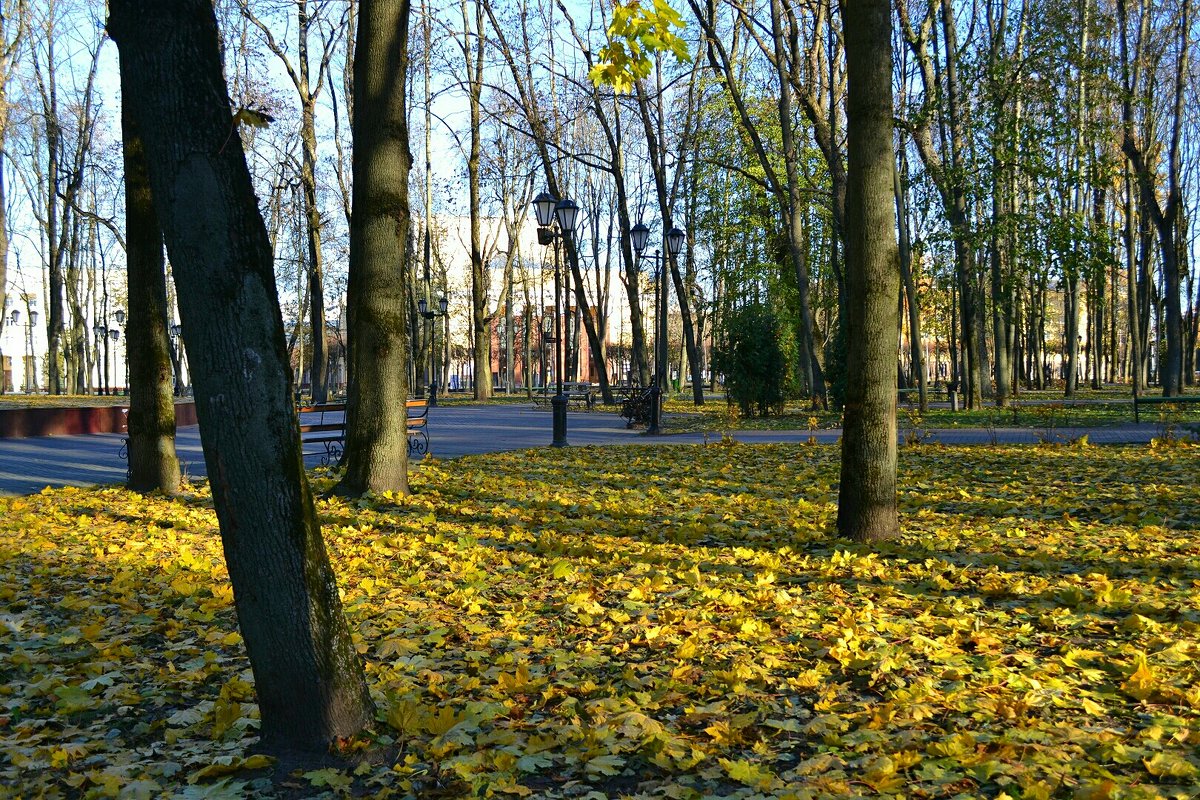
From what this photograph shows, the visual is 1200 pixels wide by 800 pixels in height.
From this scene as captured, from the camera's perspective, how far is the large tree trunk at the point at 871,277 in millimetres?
6367

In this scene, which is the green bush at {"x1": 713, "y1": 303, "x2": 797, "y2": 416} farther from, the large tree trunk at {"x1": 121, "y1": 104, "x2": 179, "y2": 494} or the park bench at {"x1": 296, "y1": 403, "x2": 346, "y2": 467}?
the large tree trunk at {"x1": 121, "y1": 104, "x2": 179, "y2": 494}

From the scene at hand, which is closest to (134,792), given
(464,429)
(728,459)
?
(728,459)

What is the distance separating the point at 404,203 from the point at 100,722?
637 cm

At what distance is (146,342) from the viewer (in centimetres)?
973

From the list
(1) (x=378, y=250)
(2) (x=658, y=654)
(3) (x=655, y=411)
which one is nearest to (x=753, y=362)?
(3) (x=655, y=411)

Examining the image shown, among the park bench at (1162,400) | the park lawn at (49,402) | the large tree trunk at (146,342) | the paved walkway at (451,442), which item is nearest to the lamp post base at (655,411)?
the paved walkway at (451,442)

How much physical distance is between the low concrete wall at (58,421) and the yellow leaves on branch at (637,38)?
49.9 feet

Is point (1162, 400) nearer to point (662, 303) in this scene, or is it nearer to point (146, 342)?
point (662, 303)

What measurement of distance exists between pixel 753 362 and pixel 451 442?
865cm

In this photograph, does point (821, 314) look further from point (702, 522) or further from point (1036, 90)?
point (702, 522)

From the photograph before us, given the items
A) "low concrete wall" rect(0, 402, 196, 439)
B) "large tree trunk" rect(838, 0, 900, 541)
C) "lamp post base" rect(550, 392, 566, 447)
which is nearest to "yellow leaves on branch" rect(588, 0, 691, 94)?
"large tree trunk" rect(838, 0, 900, 541)

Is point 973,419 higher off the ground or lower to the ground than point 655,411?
lower

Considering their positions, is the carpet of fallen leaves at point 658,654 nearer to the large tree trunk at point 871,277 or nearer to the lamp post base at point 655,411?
the large tree trunk at point 871,277

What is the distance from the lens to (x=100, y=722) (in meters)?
3.64
